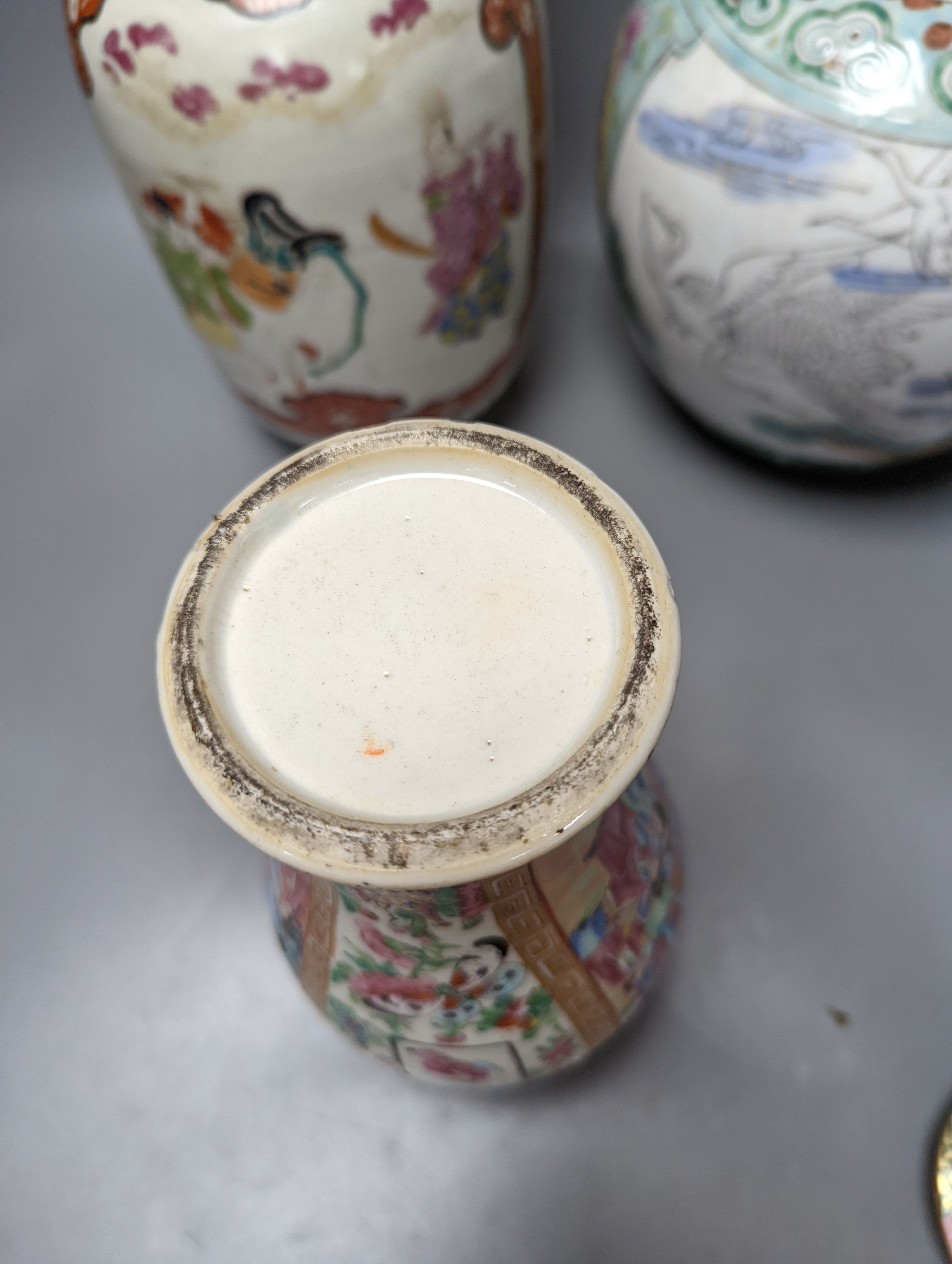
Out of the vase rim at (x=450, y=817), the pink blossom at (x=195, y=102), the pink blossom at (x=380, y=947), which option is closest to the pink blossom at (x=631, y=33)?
the pink blossom at (x=195, y=102)

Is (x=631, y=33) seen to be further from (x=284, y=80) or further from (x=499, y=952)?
(x=499, y=952)

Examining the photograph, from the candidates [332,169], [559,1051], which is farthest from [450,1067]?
[332,169]

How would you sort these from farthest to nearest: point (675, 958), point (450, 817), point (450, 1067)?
point (675, 958), point (450, 1067), point (450, 817)

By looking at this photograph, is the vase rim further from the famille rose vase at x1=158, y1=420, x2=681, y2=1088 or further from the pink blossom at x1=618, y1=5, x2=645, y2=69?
the pink blossom at x1=618, y1=5, x2=645, y2=69

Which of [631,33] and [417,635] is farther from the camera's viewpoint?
[631,33]

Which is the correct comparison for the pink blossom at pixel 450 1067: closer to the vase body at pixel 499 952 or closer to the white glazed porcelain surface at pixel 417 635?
the vase body at pixel 499 952

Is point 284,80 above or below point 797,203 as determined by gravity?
above
